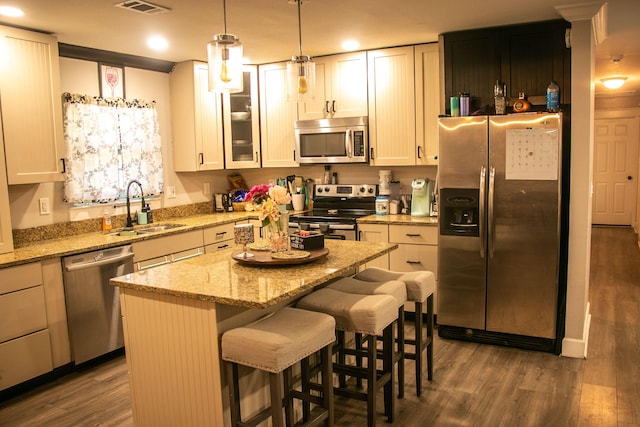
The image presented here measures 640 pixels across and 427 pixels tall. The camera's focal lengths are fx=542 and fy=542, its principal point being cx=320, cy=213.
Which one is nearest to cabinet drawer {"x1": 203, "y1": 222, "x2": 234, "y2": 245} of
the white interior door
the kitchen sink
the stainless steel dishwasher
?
the kitchen sink

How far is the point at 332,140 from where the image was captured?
5008 mm

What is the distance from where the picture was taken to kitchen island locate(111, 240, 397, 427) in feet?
7.73

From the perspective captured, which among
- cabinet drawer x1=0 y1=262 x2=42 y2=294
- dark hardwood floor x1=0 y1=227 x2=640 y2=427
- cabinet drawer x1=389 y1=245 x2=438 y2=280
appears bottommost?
dark hardwood floor x1=0 y1=227 x2=640 y2=427

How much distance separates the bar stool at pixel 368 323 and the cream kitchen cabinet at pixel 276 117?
2621mm

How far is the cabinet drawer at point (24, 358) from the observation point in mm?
3262

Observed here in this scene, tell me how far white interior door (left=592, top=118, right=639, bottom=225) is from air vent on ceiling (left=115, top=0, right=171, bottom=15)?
28.1 ft

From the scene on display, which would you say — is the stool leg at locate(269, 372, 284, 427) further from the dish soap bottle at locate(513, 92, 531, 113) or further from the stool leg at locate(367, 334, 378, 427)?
the dish soap bottle at locate(513, 92, 531, 113)

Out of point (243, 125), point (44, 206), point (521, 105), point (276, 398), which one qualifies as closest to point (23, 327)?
point (44, 206)

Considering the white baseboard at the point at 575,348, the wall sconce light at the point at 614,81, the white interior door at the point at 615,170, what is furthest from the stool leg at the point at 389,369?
the white interior door at the point at 615,170

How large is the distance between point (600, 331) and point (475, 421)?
1978 millimetres

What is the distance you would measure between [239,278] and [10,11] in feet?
7.19

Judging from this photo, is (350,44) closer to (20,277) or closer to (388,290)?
(388,290)

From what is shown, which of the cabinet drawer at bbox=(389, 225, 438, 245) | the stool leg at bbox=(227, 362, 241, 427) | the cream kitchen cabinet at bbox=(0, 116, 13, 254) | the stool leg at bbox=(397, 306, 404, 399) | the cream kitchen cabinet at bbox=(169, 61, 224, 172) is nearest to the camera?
the stool leg at bbox=(227, 362, 241, 427)

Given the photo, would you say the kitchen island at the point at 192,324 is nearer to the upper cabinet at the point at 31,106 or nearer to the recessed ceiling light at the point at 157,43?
the upper cabinet at the point at 31,106
